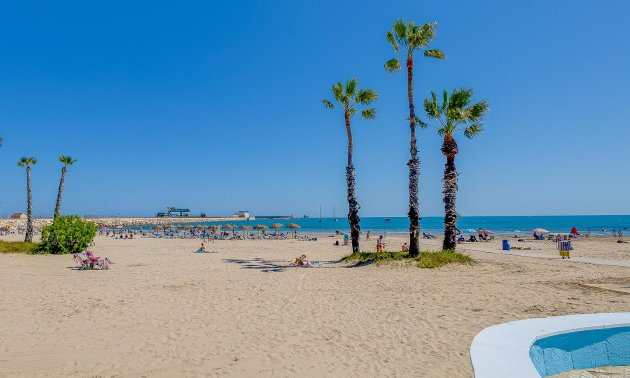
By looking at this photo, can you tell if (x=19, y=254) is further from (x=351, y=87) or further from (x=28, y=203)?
(x=351, y=87)

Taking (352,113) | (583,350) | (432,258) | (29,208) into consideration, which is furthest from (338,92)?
(29,208)

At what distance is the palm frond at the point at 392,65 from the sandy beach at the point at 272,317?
10648 mm

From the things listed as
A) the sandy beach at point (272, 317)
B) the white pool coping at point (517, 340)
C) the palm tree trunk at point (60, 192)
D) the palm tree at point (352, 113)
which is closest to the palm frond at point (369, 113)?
the palm tree at point (352, 113)

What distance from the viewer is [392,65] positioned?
2016 centimetres

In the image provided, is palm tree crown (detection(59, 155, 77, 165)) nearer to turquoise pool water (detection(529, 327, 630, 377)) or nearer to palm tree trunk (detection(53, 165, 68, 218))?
palm tree trunk (detection(53, 165, 68, 218))

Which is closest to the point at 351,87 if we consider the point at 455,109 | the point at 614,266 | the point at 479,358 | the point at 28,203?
the point at 455,109

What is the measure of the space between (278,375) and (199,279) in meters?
10.7

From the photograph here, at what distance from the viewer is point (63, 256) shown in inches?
925

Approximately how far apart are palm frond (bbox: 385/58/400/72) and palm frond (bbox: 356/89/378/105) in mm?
3329

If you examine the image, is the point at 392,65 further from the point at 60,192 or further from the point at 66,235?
the point at 60,192

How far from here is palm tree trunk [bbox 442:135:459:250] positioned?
19.3 meters

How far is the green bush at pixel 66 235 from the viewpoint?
24406 millimetres

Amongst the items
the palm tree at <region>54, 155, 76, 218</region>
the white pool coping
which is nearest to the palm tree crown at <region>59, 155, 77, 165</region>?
the palm tree at <region>54, 155, 76, 218</region>

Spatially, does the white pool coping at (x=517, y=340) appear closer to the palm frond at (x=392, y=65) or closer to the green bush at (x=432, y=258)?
the green bush at (x=432, y=258)
